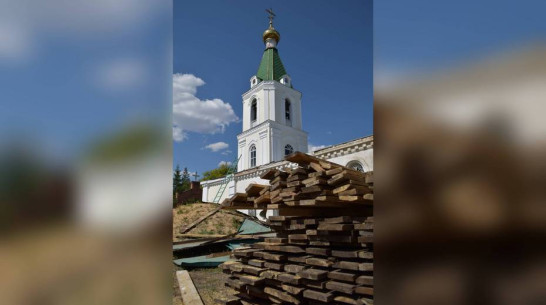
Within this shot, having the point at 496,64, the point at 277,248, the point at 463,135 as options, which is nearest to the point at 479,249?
the point at 463,135

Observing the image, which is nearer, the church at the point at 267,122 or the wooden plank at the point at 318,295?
the wooden plank at the point at 318,295

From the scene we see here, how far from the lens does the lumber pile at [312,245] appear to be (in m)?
3.55

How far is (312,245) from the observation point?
4.07 metres

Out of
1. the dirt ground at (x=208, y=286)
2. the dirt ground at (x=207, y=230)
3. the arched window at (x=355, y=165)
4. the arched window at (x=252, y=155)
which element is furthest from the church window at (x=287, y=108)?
the dirt ground at (x=208, y=286)

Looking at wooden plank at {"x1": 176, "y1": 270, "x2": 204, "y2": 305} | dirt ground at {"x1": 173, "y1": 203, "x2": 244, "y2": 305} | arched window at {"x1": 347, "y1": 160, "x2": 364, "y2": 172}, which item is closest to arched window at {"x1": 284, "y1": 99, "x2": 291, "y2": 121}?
dirt ground at {"x1": 173, "y1": 203, "x2": 244, "y2": 305}

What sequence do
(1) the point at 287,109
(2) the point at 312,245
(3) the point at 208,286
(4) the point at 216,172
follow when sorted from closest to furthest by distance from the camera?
(2) the point at 312,245 < (3) the point at 208,286 < (1) the point at 287,109 < (4) the point at 216,172

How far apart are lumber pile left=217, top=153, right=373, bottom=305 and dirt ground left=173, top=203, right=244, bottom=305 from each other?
5.05ft

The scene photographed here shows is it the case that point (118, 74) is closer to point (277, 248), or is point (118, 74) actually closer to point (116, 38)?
point (116, 38)

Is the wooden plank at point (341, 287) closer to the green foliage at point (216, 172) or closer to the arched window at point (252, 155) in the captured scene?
the arched window at point (252, 155)

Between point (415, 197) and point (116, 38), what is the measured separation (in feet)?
2.79

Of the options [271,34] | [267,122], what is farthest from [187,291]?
[271,34]

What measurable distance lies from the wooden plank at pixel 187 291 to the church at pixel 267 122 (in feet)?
→ 41.6

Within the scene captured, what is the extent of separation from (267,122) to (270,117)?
21.1 inches

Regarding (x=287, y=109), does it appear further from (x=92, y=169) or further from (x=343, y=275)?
(x=92, y=169)
